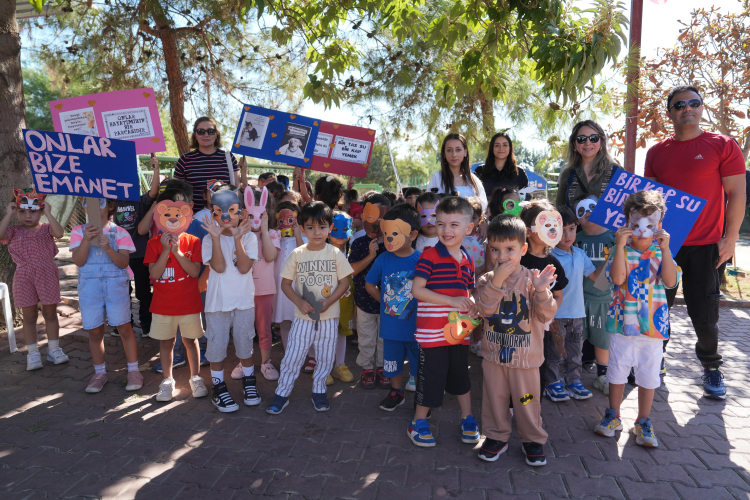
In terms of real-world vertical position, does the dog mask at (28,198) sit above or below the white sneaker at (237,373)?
above

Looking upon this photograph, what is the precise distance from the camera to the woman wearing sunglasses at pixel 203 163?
4672mm

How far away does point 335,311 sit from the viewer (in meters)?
3.73

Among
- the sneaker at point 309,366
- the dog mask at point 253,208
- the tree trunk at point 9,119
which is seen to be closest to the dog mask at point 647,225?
the dog mask at point 253,208

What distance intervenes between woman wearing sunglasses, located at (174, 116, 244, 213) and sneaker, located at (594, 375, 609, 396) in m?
3.79

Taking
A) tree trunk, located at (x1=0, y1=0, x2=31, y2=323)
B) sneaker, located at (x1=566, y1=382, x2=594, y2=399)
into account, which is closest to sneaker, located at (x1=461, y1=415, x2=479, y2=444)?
sneaker, located at (x1=566, y1=382, x2=594, y2=399)

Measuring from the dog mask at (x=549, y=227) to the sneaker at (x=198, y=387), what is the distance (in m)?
A: 2.85

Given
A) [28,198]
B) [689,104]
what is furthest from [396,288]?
[28,198]

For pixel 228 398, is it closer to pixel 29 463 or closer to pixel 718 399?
pixel 29 463

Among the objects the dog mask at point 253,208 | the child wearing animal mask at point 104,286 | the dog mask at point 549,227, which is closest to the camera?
the dog mask at point 549,227

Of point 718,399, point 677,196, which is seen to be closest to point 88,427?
point 677,196

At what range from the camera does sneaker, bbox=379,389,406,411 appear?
3641 mm

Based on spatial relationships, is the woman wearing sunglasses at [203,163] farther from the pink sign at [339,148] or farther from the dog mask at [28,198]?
the dog mask at [28,198]

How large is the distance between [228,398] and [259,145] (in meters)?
2.80

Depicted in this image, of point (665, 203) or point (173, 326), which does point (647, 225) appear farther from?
point (173, 326)
